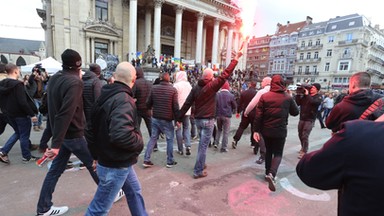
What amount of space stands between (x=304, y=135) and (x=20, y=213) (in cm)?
617

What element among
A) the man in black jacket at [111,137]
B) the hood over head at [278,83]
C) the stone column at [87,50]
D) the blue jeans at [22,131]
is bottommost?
the blue jeans at [22,131]

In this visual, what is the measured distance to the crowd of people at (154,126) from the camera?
1043mm

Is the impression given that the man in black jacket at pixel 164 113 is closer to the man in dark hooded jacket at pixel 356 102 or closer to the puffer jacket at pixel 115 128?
the puffer jacket at pixel 115 128

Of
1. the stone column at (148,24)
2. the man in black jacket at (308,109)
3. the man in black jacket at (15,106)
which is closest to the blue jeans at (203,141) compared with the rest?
the man in black jacket at (308,109)

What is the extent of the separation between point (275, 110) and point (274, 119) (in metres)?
0.17

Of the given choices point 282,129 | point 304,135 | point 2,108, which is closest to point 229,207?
point 282,129

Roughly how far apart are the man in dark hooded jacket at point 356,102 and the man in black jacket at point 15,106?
18.3 feet

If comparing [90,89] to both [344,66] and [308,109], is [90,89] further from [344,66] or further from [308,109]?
[344,66]

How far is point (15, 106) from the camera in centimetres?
417

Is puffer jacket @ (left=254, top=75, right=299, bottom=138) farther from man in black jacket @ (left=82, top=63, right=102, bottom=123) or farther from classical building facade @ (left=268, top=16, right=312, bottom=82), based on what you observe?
classical building facade @ (left=268, top=16, right=312, bottom=82)

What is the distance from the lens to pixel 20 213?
277 centimetres

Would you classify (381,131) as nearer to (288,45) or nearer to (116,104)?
(116,104)

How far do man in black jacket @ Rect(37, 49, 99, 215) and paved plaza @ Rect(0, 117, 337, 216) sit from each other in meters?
0.49

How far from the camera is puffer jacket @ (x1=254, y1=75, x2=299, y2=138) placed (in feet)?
12.2
